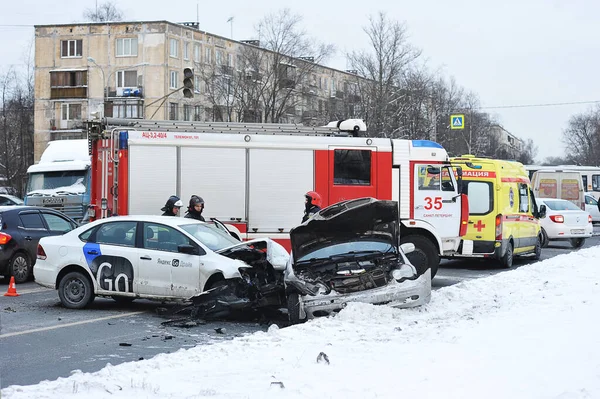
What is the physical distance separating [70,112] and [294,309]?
6771 cm

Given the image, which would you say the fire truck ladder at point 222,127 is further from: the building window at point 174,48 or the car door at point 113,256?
the building window at point 174,48

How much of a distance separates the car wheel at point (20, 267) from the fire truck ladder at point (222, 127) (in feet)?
10.3

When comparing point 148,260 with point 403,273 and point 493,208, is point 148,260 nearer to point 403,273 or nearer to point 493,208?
point 403,273

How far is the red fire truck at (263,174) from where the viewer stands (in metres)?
16.2

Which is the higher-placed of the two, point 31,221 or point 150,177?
point 150,177

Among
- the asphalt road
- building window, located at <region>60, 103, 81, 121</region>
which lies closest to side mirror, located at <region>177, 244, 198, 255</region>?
the asphalt road

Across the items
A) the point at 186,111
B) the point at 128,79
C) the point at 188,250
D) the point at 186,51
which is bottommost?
the point at 188,250

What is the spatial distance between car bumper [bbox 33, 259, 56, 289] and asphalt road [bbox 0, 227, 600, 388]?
1.33ft

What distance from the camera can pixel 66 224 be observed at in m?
17.6

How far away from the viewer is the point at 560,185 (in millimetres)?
43312

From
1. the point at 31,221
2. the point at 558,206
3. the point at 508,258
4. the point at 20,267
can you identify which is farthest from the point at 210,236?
the point at 558,206

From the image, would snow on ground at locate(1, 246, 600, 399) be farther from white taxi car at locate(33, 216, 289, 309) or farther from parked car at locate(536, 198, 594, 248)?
parked car at locate(536, 198, 594, 248)

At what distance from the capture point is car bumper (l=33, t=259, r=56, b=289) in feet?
40.8

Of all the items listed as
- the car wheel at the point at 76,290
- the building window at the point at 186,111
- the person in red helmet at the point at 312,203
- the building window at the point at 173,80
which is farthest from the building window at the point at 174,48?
the car wheel at the point at 76,290
